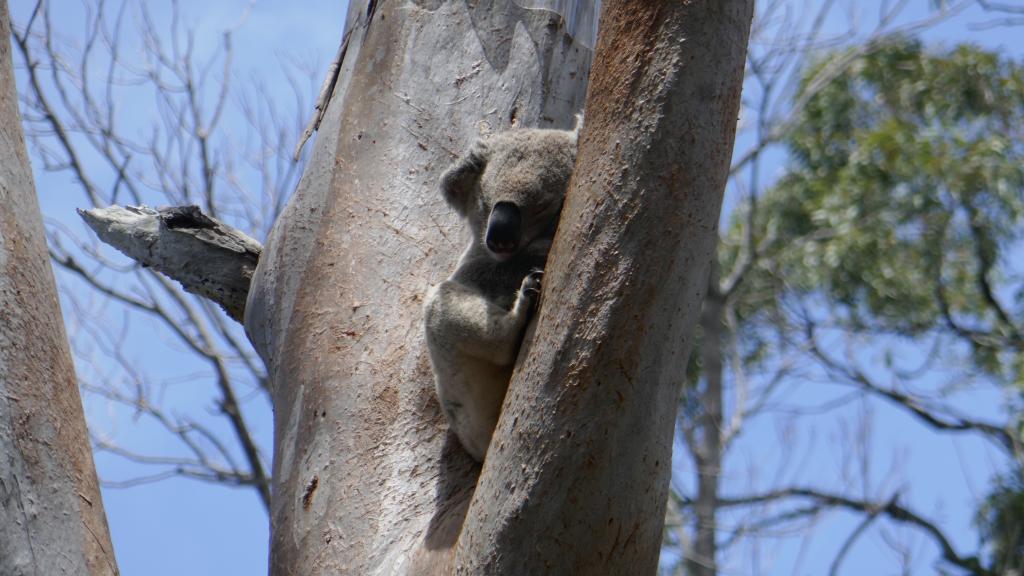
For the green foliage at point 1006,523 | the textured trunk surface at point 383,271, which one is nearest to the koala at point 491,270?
the textured trunk surface at point 383,271

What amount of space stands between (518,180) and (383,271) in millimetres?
451

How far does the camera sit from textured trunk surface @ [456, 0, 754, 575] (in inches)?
86.1

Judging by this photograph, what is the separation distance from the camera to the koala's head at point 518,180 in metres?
3.26

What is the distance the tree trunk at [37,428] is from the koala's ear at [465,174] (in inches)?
42.9

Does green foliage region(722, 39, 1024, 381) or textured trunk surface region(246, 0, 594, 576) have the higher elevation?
green foliage region(722, 39, 1024, 381)

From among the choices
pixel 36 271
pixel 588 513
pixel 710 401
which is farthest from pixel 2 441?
pixel 710 401

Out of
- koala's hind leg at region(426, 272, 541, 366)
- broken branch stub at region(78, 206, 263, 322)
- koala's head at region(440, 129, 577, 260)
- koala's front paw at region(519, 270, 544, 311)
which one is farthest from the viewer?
broken branch stub at region(78, 206, 263, 322)

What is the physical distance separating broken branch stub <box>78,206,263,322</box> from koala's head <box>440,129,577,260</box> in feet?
2.58

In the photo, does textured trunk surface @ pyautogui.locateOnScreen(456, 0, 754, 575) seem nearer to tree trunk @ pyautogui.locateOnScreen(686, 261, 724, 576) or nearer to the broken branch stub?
the broken branch stub

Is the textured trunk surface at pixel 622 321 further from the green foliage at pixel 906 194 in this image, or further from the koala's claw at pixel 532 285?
the green foliage at pixel 906 194

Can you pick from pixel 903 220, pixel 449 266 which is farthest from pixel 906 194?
pixel 449 266

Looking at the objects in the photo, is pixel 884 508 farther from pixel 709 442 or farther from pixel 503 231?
pixel 503 231

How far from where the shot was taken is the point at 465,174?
10.9ft

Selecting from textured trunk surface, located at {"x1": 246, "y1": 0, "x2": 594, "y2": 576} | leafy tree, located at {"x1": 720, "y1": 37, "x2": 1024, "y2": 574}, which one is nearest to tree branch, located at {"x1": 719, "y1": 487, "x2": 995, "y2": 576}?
leafy tree, located at {"x1": 720, "y1": 37, "x2": 1024, "y2": 574}
